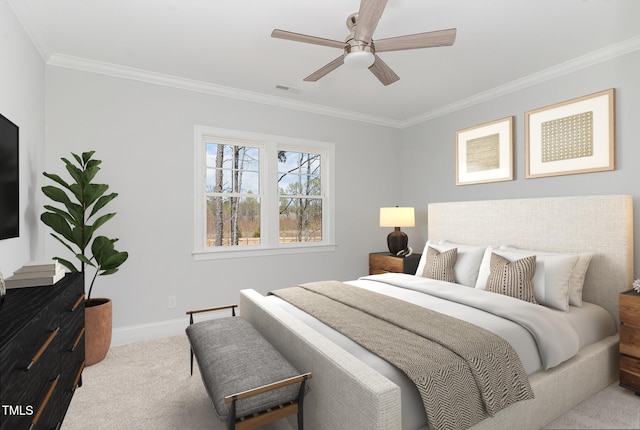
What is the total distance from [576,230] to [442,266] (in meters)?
1.14

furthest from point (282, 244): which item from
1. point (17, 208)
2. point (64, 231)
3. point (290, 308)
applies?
point (17, 208)

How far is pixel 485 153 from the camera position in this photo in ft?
12.6

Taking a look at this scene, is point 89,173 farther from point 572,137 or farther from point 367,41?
point 572,137

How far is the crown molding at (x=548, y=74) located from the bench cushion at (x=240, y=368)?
11.5ft

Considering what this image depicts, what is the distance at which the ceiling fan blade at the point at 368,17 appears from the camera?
1750mm

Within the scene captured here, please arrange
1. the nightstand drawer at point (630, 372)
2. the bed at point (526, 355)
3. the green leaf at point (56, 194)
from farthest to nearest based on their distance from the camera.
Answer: the green leaf at point (56, 194)
the nightstand drawer at point (630, 372)
the bed at point (526, 355)

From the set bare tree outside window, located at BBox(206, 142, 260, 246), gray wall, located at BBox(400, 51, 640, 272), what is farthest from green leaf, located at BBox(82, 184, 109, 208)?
gray wall, located at BBox(400, 51, 640, 272)

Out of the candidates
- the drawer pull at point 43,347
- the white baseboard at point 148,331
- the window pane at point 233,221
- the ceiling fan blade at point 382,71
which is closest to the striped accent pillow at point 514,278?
the ceiling fan blade at point 382,71

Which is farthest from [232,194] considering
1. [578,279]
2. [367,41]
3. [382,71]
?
[578,279]

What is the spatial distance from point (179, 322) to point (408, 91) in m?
3.53

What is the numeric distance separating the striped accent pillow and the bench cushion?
1.84m

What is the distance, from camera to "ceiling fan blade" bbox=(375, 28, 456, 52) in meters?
2.00

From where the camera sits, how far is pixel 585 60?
297 centimetres

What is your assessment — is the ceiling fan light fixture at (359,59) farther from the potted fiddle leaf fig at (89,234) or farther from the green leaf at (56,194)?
the green leaf at (56,194)
